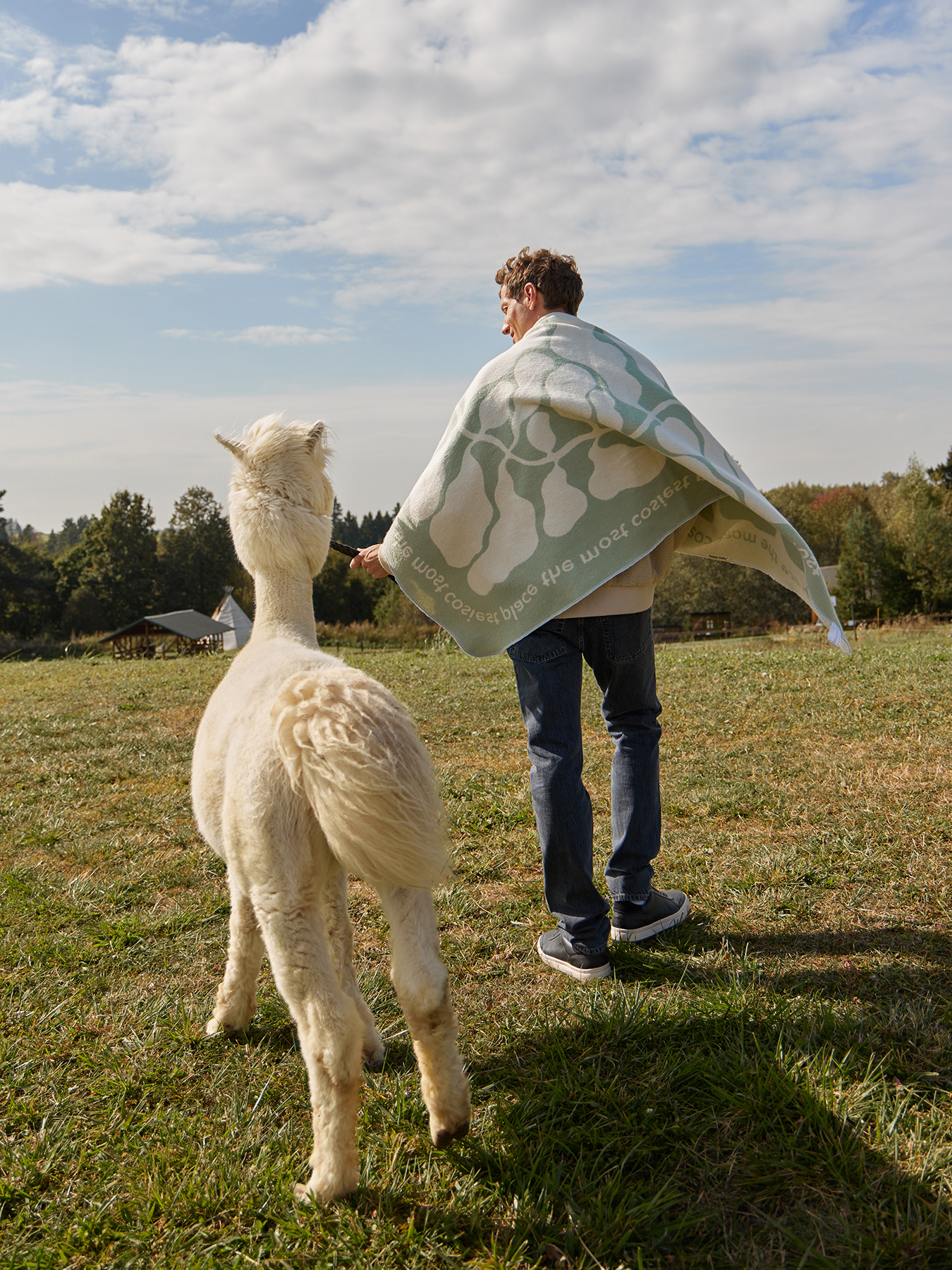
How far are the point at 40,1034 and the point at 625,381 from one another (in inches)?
128

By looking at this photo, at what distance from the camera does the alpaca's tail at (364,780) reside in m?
2.13

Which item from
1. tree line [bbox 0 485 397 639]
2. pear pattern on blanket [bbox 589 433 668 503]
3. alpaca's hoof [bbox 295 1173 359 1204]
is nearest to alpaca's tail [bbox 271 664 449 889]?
alpaca's hoof [bbox 295 1173 359 1204]

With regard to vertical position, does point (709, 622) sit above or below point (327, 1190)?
above

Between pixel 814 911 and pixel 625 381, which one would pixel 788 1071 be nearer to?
pixel 814 911

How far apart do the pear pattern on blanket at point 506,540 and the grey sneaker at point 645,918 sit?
1504 mm

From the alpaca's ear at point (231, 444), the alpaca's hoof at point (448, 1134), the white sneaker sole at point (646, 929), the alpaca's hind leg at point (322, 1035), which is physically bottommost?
the alpaca's hoof at point (448, 1134)

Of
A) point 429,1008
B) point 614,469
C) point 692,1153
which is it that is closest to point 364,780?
point 429,1008

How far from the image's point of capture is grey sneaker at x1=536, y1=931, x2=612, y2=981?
3.14 meters

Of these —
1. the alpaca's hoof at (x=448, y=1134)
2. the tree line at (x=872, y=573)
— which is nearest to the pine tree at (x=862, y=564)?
the tree line at (x=872, y=573)

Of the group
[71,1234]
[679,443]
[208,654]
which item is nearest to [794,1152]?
[71,1234]

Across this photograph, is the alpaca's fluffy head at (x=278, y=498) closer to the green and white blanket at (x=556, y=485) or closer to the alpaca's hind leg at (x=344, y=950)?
the green and white blanket at (x=556, y=485)

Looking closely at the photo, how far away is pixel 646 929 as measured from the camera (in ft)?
11.3

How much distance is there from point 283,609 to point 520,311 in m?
1.60

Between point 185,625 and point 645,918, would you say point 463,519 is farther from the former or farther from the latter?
point 185,625
